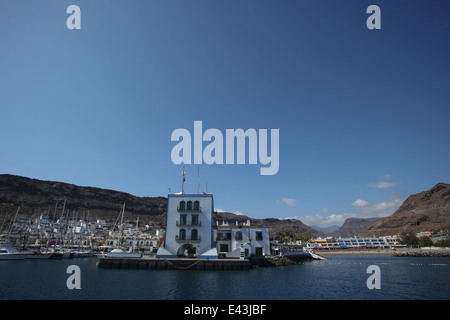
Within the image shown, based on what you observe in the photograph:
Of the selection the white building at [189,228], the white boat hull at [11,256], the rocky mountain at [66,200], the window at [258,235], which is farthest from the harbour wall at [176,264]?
the rocky mountain at [66,200]

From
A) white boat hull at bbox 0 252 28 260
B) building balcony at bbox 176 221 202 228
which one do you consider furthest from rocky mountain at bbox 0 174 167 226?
building balcony at bbox 176 221 202 228

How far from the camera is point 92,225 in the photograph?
151m

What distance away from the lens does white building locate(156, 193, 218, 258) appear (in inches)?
1722

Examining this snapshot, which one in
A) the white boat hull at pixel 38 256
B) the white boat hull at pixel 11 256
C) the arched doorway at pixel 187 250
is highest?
the arched doorway at pixel 187 250

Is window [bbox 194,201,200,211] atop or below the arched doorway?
atop

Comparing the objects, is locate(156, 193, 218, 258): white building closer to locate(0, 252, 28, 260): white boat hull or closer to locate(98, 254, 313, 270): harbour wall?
locate(98, 254, 313, 270): harbour wall

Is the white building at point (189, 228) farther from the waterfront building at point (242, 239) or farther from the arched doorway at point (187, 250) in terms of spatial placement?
the waterfront building at point (242, 239)

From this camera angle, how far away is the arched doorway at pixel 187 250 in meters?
44.1

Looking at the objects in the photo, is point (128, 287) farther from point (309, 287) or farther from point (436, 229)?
point (436, 229)

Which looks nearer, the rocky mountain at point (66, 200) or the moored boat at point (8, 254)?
the moored boat at point (8, 254)

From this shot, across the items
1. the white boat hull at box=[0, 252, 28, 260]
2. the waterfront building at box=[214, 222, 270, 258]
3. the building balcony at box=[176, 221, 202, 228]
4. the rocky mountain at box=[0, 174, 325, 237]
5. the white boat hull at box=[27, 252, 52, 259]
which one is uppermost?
the rocky mountain at box=[0, 174, 325, 237]

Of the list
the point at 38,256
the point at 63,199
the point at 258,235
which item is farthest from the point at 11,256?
the point at 63,199
